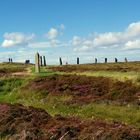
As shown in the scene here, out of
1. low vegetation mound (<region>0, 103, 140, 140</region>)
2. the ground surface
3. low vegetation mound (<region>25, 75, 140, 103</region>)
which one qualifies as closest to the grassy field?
the ground surface

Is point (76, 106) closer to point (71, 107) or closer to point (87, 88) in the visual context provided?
point (71, 107)

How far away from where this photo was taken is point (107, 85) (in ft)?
144

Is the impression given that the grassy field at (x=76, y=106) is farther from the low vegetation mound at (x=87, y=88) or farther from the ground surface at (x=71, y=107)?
the low vegetation mound at (x=87, y=88)

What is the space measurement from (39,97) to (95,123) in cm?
2378

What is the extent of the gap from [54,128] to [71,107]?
14.2m

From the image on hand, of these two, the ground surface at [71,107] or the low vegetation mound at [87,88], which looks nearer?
the ground surface at [71,107]

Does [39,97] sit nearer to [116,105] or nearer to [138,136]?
[116,105]

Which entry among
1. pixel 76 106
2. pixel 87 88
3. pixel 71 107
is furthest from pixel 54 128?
pixel 87 88

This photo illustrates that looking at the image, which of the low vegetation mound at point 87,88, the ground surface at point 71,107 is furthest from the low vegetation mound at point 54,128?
the low vegetation mound at point 87,88

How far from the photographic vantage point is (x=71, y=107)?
34750 millimetres

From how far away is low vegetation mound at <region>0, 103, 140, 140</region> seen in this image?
Answer: 739 inches

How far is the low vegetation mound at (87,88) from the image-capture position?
130 feet

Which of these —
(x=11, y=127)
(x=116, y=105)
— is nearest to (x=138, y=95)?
(x=116, y=105)

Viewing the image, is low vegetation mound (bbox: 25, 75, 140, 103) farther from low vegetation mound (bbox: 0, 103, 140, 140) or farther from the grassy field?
low vegetation mound (bbox: 0, 103, 140, 140)
